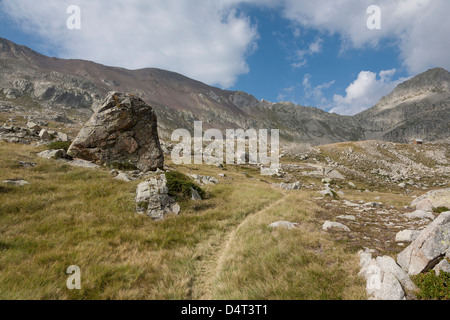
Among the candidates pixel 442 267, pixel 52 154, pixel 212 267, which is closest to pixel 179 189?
pixel 212 267

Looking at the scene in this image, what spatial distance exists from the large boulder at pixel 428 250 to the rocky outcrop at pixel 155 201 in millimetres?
10794

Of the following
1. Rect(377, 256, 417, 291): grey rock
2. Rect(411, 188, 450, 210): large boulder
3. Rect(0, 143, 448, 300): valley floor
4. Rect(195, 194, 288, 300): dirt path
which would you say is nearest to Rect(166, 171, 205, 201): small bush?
Rect(0, 143, 448, 300): valley floor

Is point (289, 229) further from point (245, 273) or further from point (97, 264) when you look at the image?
point (97, 264)

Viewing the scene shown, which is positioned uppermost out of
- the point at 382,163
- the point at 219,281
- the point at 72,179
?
the point at 382,163

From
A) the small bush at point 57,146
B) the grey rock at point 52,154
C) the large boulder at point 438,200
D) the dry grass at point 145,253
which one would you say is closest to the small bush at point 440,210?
the large boulder at point 438,200

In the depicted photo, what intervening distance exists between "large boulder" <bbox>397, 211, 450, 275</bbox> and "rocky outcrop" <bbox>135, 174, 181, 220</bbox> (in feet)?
35.4

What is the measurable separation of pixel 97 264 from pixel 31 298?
1711 mm

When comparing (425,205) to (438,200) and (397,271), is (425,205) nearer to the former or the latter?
(438,200)

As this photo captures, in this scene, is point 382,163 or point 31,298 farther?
point 382,163

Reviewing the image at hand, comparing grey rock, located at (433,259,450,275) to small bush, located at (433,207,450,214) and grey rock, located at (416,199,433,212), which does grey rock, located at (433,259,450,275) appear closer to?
small bush, located at (433,207,450,214)

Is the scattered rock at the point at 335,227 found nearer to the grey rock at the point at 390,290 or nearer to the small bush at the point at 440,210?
the grey rock at the point at 390,290

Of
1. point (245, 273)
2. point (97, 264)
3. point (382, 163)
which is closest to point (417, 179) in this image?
point (382, 163)
